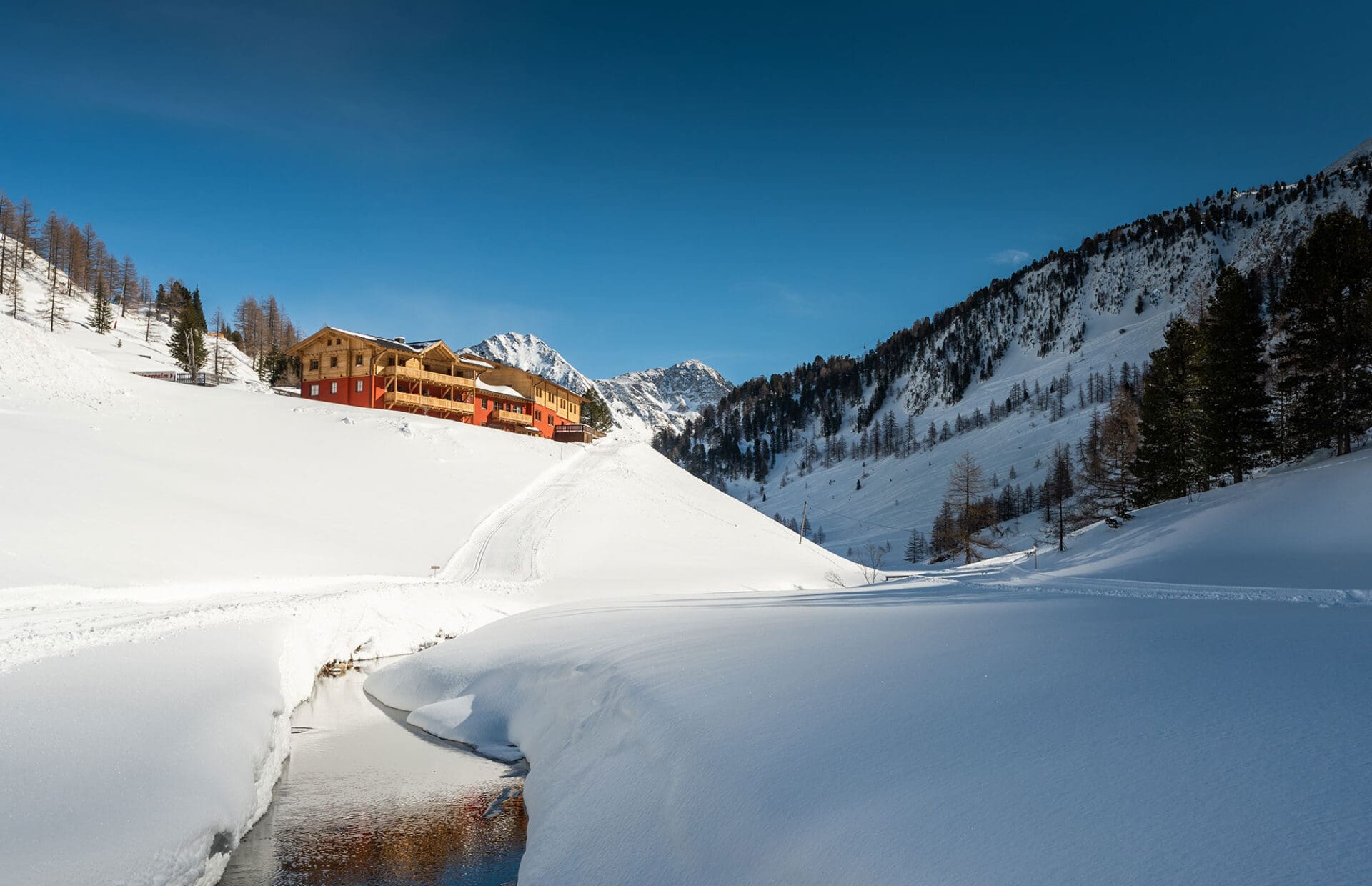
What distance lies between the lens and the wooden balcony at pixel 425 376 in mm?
61344

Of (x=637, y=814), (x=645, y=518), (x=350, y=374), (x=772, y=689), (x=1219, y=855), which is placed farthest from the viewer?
(x=350, y=374)

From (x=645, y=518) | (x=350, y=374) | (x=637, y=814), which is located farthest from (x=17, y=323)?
(x=637, y=814)

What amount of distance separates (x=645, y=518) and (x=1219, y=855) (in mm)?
41375

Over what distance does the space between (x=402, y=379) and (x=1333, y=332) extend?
63998mm

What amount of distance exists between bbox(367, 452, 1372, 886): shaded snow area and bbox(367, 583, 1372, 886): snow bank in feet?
0.07

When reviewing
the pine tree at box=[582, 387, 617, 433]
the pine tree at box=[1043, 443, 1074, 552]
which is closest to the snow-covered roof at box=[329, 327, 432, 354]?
the pine tree at box=[582, 387, 617, 433]

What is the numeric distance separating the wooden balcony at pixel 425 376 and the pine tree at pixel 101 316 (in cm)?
6154

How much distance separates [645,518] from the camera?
44594 millimetres

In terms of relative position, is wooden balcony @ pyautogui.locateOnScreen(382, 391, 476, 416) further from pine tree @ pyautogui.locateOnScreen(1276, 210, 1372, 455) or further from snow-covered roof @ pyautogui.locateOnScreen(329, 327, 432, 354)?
pine tree @ pyautogui.locateOnScreen(1276, 210, 1372, 455)

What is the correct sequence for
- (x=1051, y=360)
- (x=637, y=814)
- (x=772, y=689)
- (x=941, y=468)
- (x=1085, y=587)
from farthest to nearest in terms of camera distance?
(x=1051, y=360) < (x=941, y=468) < (x=1085, y=587) < (x=772, y=689) < (x=637, y=814)

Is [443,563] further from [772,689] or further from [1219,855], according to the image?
[1219,855]

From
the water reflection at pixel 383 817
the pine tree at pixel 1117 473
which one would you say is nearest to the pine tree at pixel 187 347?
the water reflection at pixel 383 817

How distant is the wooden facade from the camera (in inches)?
2402

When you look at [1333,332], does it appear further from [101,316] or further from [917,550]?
[101,316]
